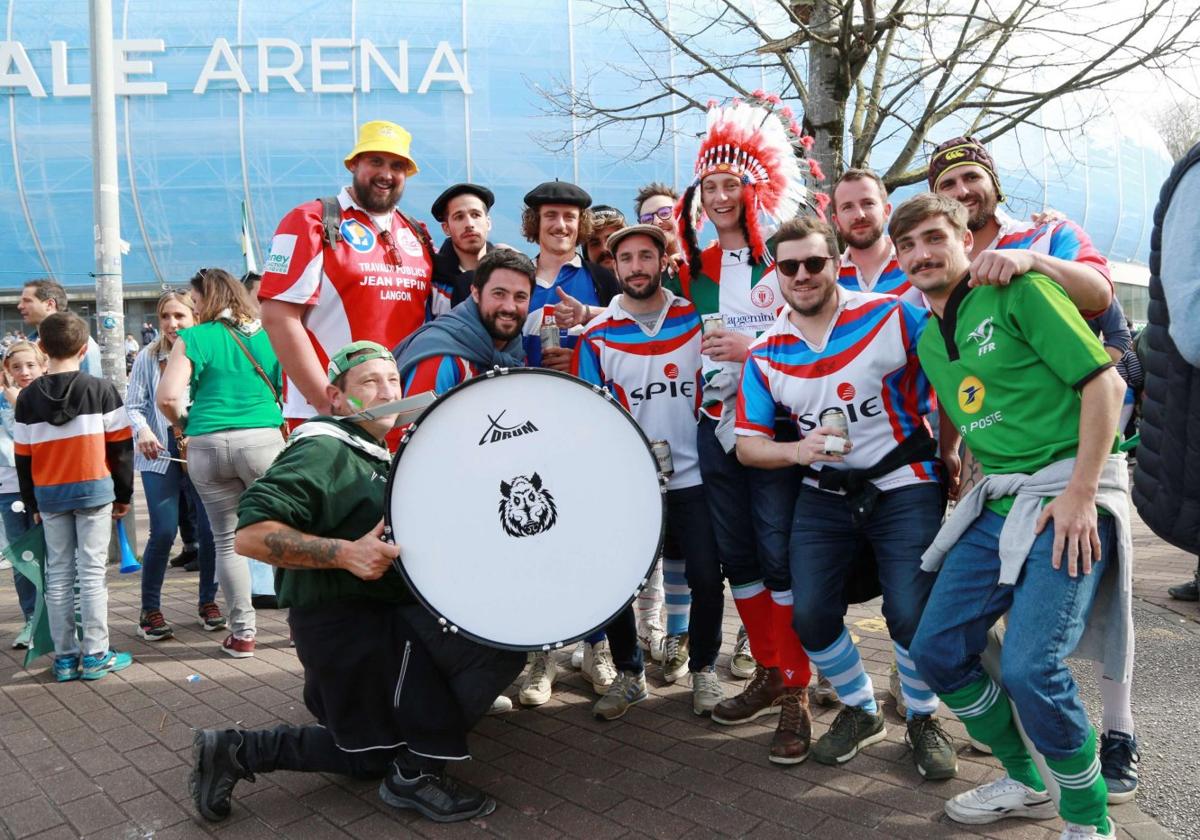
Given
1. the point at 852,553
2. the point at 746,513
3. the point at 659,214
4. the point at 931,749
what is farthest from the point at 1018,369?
the point at 659,214

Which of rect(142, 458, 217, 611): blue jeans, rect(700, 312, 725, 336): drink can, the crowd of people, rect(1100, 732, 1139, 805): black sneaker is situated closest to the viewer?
the crowd of people

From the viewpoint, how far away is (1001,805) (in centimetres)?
279

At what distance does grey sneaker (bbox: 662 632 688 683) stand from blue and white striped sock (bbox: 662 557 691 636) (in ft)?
0.11

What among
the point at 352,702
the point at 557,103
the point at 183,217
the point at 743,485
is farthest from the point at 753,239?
the point at 183,217

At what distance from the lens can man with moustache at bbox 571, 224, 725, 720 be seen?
368cm

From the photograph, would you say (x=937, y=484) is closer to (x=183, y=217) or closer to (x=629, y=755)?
(x=629, y=755)

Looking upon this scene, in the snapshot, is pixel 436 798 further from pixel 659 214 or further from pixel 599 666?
pixel 659 214

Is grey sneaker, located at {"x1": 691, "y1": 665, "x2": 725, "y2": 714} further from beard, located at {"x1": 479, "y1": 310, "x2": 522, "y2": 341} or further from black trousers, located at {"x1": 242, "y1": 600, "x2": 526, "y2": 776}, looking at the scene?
beard, located at {"x1": 479, "y1": 310, "x2": 522, "y2": 341}

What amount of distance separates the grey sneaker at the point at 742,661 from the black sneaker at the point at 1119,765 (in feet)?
4.98

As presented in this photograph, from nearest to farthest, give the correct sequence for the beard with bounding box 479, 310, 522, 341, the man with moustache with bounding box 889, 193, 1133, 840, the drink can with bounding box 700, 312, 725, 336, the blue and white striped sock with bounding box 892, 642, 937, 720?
1. the man with moustache with bounding box 889, 193, 1133, 840
2. the blue and white striped sock with bounding box 892, 642, 937, 720
3. the drink can with bounding box 700, 312, 725, 336
4. the beard with bounding box 479, 310, 522, 341

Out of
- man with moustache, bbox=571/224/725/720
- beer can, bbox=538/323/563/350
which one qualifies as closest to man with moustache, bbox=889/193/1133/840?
man with moustache, bbox=571/224/725/720

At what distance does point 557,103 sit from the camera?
339 inches

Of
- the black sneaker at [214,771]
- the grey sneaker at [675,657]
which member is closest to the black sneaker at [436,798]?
the black sneaker at [214,771]

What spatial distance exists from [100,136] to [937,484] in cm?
724
